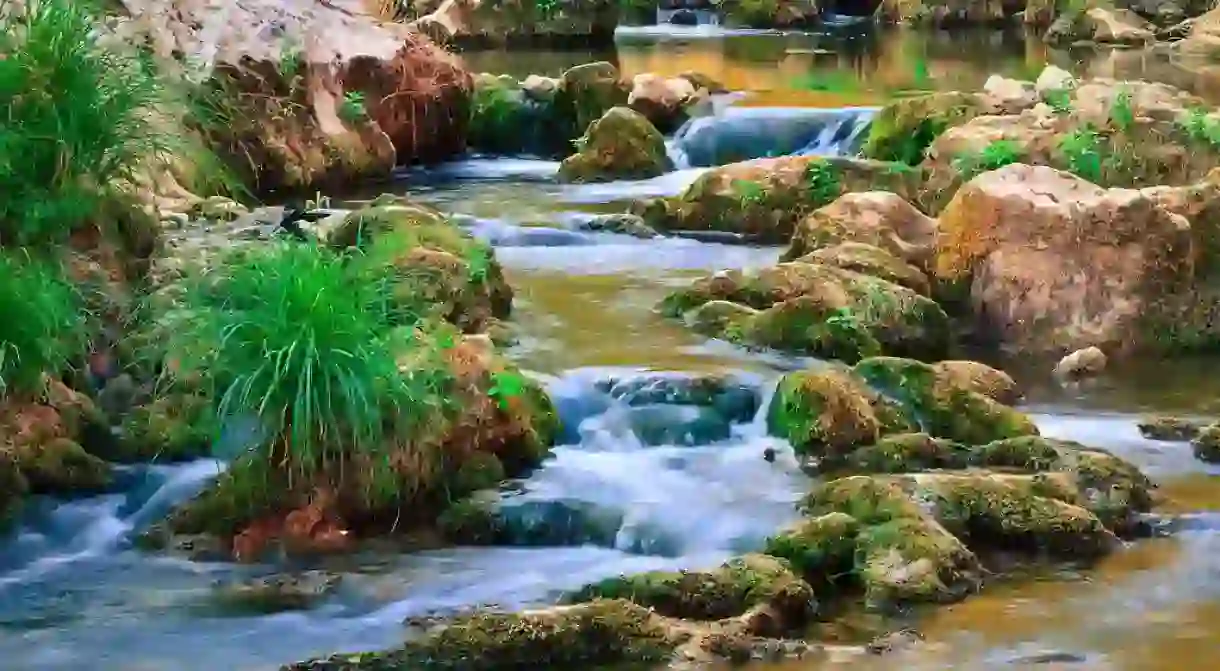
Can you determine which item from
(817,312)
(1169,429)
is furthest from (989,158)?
(1169,429)

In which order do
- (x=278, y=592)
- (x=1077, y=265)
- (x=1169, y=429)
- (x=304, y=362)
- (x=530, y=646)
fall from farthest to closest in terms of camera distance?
(x=1077, y=265), (x=1169, y=429), (x=304, y=362), (x=278, y=592), (x=530, y=646)

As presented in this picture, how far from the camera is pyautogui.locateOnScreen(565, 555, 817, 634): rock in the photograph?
5004 millimetres

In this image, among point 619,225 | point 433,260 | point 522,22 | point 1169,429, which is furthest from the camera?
point 522,22

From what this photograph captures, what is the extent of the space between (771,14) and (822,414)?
82.3 ft

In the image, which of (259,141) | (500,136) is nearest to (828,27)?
(500,136)

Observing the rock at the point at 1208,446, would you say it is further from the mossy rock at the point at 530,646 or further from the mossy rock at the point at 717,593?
the mossy rock at the point at 530,646

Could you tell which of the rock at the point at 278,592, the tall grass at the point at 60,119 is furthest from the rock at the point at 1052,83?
the rock at the point at 278,592

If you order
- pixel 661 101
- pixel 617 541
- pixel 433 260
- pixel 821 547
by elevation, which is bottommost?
pixel 617 541

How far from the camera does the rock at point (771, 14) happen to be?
1212 inches

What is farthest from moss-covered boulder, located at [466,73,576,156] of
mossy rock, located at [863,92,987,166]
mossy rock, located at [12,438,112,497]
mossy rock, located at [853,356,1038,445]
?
mossy rock, located at [12,438,112,497]

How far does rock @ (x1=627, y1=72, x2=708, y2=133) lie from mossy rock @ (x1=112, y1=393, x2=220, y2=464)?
939 centimetres

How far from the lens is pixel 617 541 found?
588 centimetres

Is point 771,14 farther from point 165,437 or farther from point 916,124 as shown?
point 165,437

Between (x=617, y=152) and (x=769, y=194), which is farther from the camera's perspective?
(x=617, y=152)
